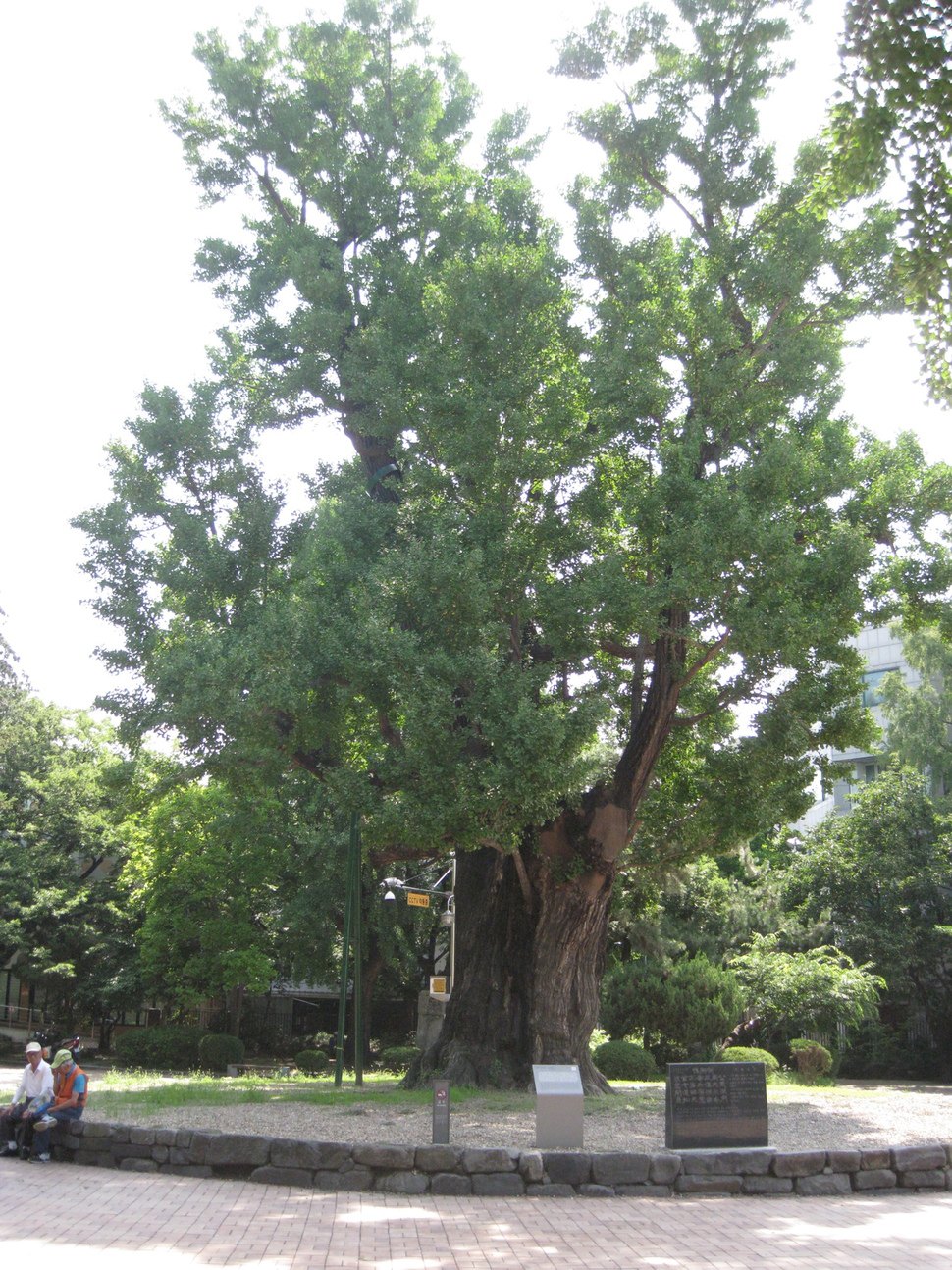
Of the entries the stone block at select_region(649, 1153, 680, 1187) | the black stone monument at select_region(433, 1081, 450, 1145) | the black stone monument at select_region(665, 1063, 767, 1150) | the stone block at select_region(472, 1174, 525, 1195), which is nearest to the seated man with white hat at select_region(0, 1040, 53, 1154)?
the black stone monument at select_region(433, 1081, 450, 1145)

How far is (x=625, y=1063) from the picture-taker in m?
21.8

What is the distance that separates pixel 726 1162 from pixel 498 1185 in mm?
2029

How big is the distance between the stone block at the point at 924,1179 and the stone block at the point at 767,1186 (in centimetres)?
112

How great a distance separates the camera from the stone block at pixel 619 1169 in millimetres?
9633

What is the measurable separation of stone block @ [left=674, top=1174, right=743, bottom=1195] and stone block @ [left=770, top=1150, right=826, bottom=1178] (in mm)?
399

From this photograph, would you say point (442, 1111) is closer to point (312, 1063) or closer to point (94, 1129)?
point (94, 1129)

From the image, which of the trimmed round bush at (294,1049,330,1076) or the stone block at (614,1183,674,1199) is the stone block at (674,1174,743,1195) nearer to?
the stone block at (614,1183,674,1199)

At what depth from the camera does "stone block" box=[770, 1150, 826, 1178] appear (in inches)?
391

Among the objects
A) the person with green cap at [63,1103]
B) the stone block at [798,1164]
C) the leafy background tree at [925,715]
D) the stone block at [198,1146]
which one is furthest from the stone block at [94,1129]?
the leafy background tree at [925,715]

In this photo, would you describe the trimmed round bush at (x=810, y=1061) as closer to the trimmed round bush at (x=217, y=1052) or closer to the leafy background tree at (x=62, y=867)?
the trimmed round bush at (x=217, y=1052)

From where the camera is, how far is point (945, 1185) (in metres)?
10.1

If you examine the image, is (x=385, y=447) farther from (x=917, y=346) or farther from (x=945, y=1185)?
(x=945, y=1185)

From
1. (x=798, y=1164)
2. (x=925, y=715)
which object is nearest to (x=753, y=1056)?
(x=798, y=1164)

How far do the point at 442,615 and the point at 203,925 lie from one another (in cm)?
1700
